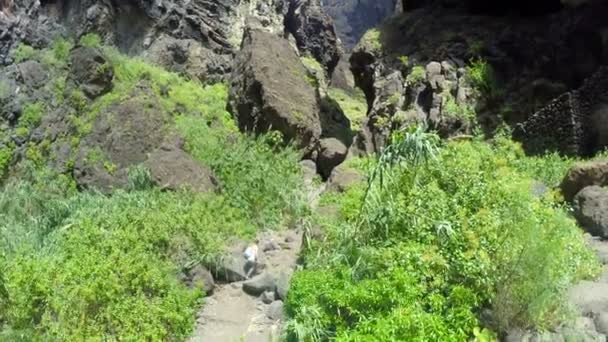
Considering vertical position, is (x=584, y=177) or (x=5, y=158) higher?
(x=584, y=177)

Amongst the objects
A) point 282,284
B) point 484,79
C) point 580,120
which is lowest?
point 282,284

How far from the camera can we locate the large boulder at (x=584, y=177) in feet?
34.6

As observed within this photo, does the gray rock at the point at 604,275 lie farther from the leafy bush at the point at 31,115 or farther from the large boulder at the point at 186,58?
the large boulder at the point at 186,58

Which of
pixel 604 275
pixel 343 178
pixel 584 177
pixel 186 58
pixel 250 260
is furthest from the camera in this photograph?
pixel 186 58

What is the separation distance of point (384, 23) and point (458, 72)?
16.8 feet

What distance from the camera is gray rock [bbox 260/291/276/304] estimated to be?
412 inches

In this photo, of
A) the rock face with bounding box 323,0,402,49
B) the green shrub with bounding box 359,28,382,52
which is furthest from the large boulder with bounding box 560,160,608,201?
the rock face with bounding box 323,0,402,49

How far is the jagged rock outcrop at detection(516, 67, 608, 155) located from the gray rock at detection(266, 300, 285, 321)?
795 centimetres

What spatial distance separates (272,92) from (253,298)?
29.6ft

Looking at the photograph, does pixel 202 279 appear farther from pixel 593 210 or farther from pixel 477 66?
pixel 477 66

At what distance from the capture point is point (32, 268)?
29.0ft

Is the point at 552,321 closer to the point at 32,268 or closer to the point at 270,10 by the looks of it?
the point at 32,268

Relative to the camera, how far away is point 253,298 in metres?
10.7

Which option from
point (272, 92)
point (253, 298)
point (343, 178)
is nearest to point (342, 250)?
point (253, 298)
